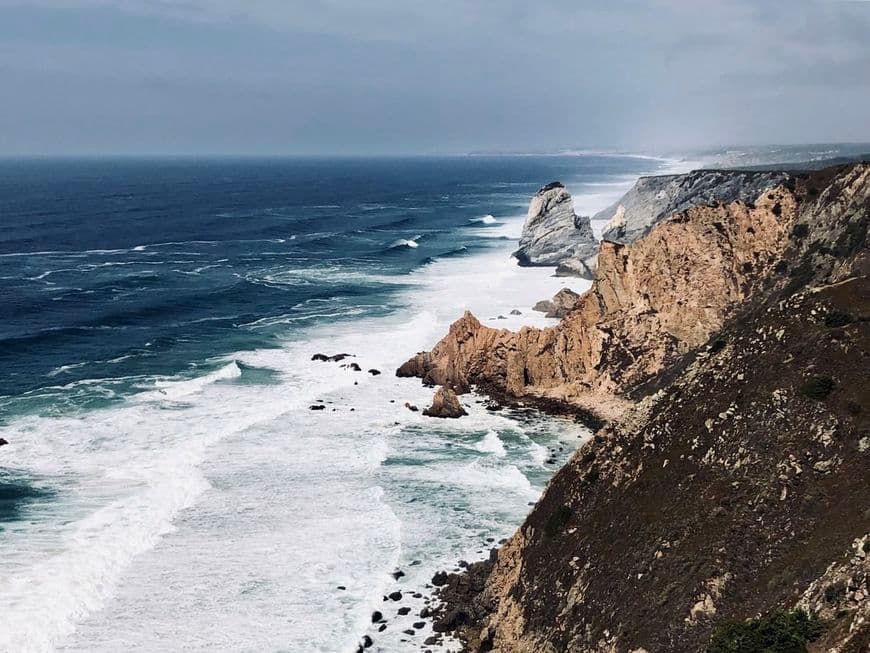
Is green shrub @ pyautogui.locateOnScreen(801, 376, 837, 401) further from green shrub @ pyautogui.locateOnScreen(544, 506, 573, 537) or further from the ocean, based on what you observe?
the ocean

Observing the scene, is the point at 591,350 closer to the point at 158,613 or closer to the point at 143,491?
the point at 143,491

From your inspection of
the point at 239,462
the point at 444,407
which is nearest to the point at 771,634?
the point at 239,462

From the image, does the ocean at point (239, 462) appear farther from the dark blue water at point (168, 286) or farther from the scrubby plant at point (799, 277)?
the scrubby plant at point (799, 277)

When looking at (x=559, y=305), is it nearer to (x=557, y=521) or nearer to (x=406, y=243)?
(x=557, y=521)

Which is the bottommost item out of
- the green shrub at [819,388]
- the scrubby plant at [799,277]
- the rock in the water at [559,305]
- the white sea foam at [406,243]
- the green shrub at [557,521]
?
the green shrub at [557,521]

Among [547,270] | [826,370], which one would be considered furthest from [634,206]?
[826,370]

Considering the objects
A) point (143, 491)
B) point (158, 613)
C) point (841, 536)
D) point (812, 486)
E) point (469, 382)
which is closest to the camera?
point (841, 536)

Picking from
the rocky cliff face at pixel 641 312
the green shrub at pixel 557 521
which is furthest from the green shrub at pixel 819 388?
the rocky cliff face at pixel 641 312
